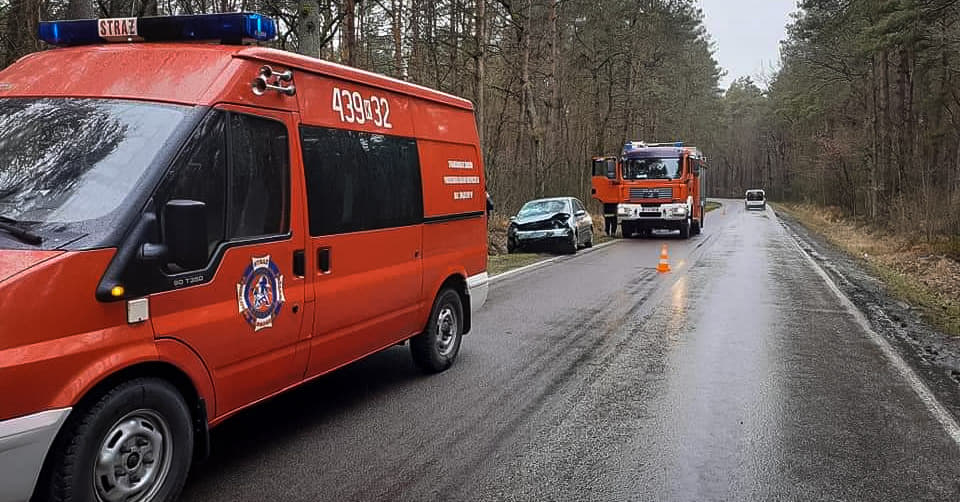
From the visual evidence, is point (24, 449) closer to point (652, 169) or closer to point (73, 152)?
point (73, 152)

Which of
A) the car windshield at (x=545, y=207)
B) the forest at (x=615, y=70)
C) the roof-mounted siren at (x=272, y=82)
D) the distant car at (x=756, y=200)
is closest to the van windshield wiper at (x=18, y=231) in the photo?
the roof-mounted siren at (x=272, y=82)

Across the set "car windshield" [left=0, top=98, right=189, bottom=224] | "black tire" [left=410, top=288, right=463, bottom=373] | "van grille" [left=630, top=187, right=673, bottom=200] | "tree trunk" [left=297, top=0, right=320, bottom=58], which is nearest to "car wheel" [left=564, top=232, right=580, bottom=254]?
"van grille" [left=630, top=187, right=673, bottom=200]

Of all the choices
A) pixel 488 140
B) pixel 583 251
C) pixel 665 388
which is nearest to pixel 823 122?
pixel 488 140

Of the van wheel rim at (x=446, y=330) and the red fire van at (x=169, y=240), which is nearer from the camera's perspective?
the red fire van at (x=169, y=240)

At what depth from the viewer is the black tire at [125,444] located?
3.13 m

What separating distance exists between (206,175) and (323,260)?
109 cm

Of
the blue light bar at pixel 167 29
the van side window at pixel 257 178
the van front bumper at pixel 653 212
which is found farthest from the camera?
the van front bumper at pixel 653 212

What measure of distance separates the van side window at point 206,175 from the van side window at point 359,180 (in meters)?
0.73

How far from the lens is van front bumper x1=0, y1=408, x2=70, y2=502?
9.43 feet

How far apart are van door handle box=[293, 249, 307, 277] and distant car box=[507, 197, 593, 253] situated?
49.2ft

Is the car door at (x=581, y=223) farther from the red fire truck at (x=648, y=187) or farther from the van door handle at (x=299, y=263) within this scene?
the van door handle at (x=299, y=263)

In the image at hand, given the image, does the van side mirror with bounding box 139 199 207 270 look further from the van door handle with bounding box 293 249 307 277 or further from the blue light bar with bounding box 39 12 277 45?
the blue light bar with bounding box 39 12 277 45

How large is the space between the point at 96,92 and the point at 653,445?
13.3 ft

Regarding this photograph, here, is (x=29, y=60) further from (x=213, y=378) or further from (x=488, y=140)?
(x=488, y=140)
